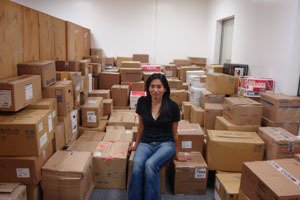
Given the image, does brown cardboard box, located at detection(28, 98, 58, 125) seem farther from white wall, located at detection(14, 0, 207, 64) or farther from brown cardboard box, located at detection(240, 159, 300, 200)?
white wall, located at detection(14, 0, 207, 64)

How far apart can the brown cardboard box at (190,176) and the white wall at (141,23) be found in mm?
3933

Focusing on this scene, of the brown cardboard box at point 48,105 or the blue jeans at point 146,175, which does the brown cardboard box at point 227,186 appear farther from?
→ the brown cardboard box at point 48,105

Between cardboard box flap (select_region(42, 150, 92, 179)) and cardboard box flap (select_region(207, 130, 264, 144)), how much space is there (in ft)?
3.75

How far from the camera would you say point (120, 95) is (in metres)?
4.15

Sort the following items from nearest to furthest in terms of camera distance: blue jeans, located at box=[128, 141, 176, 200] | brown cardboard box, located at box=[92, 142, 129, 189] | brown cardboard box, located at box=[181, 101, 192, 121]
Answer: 1. blue jeans, located at box=[128, 141, 176, 200]
2. brown cardboard box, located at box=[92, 142, 129, 189]
3. brown cardboard box, located at box=[181, 101, 192, 121]

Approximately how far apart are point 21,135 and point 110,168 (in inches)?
34.5

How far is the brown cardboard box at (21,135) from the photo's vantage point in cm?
174

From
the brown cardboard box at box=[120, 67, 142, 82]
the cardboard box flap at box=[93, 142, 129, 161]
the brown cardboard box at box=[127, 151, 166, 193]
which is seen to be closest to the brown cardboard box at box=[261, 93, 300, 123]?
the brown cardboard box at box=[127, 151, 166, 193]

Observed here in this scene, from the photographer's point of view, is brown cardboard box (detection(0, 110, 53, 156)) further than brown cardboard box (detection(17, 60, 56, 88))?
No

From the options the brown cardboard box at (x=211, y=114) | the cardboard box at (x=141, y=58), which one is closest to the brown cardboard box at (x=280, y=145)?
the brown cardboard box at (x=211, y=114)

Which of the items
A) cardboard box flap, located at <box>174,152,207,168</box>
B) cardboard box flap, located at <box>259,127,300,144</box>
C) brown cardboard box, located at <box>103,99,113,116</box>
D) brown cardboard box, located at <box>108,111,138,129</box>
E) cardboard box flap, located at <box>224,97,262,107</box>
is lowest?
cardboard box flap, located at <box>174,152,207,168</box>

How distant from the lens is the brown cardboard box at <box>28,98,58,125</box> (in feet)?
6.83

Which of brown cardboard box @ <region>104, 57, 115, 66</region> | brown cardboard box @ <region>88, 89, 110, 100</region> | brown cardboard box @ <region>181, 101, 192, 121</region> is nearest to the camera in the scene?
brown cardboard box @ <region>181, 101, 192, 121</region>

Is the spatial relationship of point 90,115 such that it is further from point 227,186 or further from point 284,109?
point 284,109
